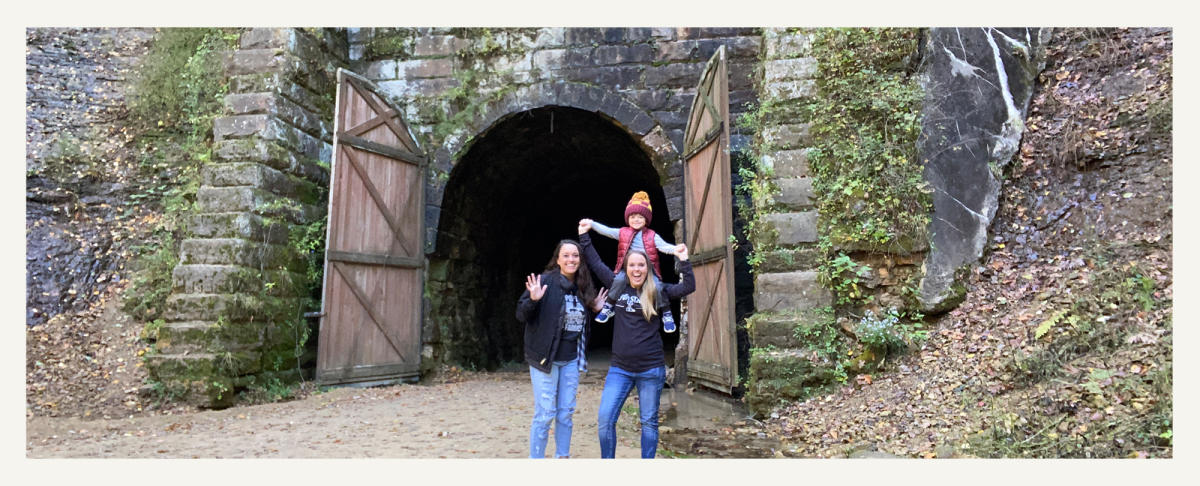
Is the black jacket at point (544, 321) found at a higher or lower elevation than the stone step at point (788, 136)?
lower

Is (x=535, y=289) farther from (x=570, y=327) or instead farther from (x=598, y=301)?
(x=598, y=301)

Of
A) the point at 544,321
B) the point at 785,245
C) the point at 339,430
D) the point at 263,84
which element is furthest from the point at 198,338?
the point at 785,245

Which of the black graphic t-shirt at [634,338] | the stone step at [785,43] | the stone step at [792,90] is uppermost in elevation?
the stone step at [785,43]

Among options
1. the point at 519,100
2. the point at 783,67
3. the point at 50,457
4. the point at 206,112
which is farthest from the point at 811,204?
the point at 206,112

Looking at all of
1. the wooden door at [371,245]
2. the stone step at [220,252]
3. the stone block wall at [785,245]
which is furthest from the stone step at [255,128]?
the stone block wall at [785,245]

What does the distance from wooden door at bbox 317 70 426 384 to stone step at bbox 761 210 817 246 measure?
13.4 feet

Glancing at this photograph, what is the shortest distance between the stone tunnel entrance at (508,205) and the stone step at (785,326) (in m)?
2.88

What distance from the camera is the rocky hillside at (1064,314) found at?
3.88m

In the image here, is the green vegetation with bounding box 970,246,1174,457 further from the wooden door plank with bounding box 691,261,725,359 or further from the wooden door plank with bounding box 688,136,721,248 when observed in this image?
the wooden door plank with bounding box 688,136,721,248

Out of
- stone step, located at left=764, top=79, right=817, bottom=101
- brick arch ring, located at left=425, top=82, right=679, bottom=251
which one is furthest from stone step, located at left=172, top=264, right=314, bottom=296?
stone step, located at left=764, top=79, right=817, bottom=101

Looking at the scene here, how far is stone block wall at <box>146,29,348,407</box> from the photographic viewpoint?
636 cm

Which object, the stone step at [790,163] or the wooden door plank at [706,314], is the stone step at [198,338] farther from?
the stone step at [790,163]

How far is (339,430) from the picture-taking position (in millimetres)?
5320

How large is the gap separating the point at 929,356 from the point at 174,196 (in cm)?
763
